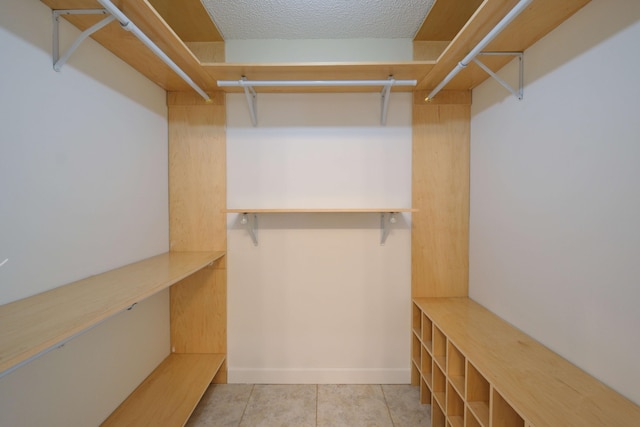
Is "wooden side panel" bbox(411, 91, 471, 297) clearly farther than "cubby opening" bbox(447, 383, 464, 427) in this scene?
Yes

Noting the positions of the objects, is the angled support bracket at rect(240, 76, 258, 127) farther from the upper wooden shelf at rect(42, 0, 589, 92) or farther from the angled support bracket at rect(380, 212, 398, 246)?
the angled support bracket at rect(380, 212, 398, 246)

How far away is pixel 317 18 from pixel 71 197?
1.73 m

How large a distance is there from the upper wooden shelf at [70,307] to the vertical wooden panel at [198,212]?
0.53m

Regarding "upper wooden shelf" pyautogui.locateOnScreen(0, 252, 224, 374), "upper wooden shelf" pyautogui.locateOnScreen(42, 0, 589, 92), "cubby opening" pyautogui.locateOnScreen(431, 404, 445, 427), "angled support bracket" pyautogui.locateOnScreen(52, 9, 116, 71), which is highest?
"upper wooden shelf" pyautogui.locateOnScreen(42, 0, 589, 92)

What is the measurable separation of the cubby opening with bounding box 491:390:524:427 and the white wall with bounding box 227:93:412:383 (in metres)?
0.99

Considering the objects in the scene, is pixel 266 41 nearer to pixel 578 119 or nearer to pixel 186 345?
pixel 578 119

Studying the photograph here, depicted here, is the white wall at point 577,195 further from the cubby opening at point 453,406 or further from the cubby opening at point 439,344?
the cubby opening at point 453,406

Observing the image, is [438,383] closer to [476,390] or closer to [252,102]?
[476,390]

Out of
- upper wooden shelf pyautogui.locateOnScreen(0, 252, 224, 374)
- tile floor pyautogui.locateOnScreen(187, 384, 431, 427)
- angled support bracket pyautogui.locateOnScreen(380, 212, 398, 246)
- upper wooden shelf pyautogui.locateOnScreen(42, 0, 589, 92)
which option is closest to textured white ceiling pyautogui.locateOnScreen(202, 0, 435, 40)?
upper wooden shelf pyautogui.locateOnScreen(42, 0, 589, 92)

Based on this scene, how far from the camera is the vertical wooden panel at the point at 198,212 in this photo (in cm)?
207

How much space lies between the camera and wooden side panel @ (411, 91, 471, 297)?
2.05 meters

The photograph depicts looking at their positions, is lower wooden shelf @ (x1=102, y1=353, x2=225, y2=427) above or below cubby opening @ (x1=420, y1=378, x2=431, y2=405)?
above

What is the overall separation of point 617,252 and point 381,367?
5.34 feet

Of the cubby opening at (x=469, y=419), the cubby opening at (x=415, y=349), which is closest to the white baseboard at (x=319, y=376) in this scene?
the cubby opening at (x=415, y=349)
